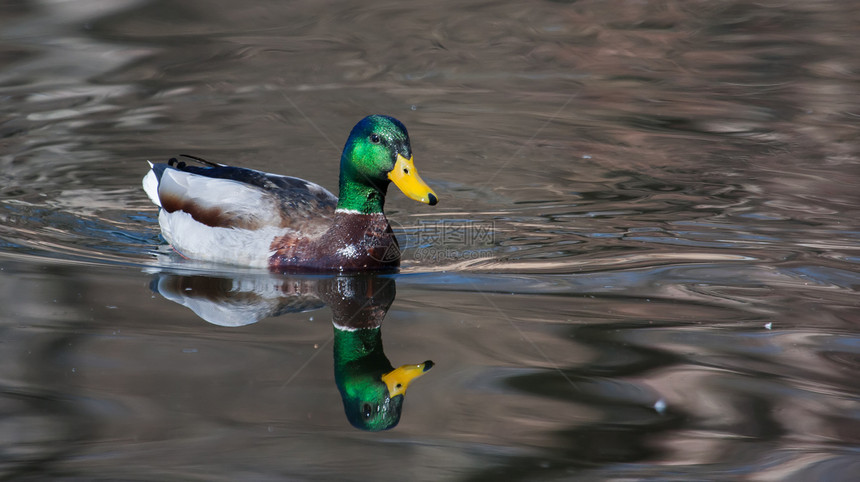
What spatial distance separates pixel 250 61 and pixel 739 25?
636 cm

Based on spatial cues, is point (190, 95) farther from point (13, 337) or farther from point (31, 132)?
point (13, 337)

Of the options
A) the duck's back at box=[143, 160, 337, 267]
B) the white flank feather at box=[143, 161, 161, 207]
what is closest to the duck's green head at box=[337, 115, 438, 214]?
the duck's back at box=[143, 160, 337, 267]

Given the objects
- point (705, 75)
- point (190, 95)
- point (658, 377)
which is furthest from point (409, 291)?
point (705, 75)

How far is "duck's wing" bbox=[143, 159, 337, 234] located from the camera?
6.41 metres

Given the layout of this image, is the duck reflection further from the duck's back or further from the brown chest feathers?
the duck's back

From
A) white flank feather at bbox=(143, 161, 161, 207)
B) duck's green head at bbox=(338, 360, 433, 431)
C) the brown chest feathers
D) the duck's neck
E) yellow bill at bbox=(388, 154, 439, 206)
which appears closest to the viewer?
duck's green head at bbox=(338, 360, 433, 431)

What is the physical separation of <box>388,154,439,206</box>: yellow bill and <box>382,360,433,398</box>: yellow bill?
1446 millimetres

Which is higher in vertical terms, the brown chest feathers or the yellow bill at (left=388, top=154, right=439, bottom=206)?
the yellow bill at (left=388, top=154, right=439, bottom=206)

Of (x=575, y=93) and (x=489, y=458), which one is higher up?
(x=489, y=458)

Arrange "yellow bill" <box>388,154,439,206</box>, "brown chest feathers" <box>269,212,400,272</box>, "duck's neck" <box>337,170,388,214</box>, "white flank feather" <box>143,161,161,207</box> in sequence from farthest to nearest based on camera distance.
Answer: "white flank feather" <box>143,161,161,207</box> < "duck's neck" <box>337,170,388,214</box> < "brown chest feathers" <box>269,212,400,272</box> < "yellow bill" <box>388,154,439,206</box>

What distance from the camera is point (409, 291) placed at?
5.84m

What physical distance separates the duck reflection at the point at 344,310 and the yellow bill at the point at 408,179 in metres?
0.57

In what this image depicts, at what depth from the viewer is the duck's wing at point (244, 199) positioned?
6.41m

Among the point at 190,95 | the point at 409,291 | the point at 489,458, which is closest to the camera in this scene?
the point at 489,458
